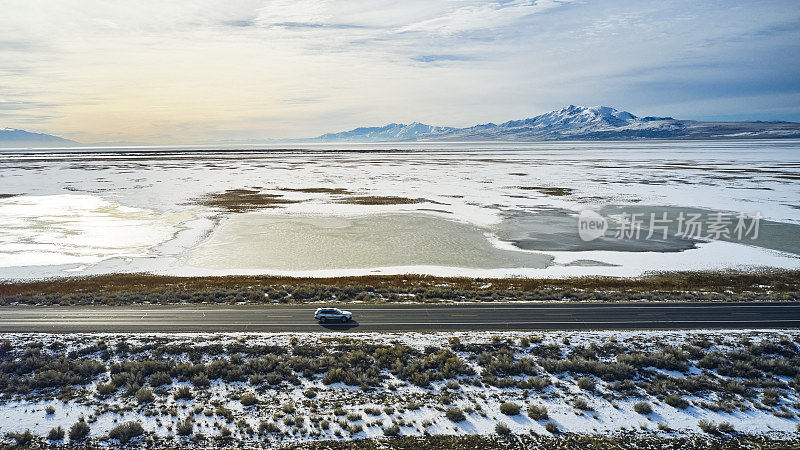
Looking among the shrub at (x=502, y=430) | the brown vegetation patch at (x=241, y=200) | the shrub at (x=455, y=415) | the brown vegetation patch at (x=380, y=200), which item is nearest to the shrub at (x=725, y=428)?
the shrub at (x=502, y=430)

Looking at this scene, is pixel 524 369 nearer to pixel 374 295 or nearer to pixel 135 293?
pixel 374 295

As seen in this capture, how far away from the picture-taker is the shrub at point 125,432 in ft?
53.9

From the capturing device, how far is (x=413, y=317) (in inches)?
1107

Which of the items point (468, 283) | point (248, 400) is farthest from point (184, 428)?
point (468, 283)

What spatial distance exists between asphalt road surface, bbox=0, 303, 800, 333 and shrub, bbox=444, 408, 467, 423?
835 cm

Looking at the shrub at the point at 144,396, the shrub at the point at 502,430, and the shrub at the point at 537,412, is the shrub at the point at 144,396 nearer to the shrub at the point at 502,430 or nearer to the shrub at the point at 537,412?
the shrub at the point at 502,430

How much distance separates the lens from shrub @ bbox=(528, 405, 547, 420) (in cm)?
1784

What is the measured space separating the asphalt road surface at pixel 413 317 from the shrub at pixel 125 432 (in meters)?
9.30

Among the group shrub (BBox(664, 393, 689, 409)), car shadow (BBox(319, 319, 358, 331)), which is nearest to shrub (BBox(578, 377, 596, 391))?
shrub (BBox(664, 393, 689, 409))

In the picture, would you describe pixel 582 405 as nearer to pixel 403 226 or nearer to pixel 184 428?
pixel 184 428

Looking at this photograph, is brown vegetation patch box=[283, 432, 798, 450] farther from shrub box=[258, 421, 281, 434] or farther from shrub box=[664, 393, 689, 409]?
shrub box=[664, 393, 689, 409]

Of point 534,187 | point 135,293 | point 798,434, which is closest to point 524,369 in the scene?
point 798,434

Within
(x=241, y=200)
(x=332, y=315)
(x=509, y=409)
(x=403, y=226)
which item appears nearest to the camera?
(x=509, y=409)

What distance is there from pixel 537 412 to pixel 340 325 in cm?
1312
